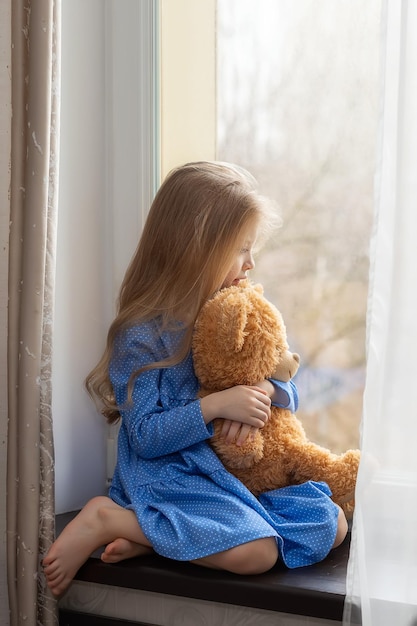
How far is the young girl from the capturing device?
138 cm

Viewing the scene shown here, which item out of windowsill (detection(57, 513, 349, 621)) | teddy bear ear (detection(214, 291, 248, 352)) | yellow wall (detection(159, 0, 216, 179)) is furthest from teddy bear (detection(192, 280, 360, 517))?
yellow wall (detection(159, 0, 216, 179))

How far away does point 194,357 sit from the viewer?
1499 mm

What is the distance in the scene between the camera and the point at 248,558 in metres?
1.34

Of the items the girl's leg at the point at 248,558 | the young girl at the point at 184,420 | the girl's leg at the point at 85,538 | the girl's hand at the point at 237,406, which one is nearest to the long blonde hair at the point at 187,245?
the young girl at the point at 184,420

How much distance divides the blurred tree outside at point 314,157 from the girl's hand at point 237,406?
280 mm

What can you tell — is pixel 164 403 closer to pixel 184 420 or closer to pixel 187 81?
pixel 184 420

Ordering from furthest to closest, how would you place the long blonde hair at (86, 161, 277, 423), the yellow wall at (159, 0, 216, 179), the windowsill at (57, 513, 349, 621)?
the yellow wall at (159, 0, 216, 179)
the long blonde hair at (86, 161, 277, 423)
the windowsill at (57, 513, 349, 621)

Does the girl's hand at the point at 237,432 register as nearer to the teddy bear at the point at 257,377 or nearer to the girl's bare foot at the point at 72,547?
the teddy bear at the point at 257,377

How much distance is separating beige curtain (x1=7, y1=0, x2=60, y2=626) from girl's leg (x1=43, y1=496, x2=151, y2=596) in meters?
0.03

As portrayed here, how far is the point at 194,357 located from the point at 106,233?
1.49 feet

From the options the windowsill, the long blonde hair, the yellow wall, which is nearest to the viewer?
the windowsill

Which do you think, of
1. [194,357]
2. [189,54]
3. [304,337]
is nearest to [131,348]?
[194,357]

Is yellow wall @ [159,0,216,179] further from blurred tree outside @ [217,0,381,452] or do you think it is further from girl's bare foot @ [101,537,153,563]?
girl's bare foot @ [101,537,153,563]

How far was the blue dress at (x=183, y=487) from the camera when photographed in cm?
137
